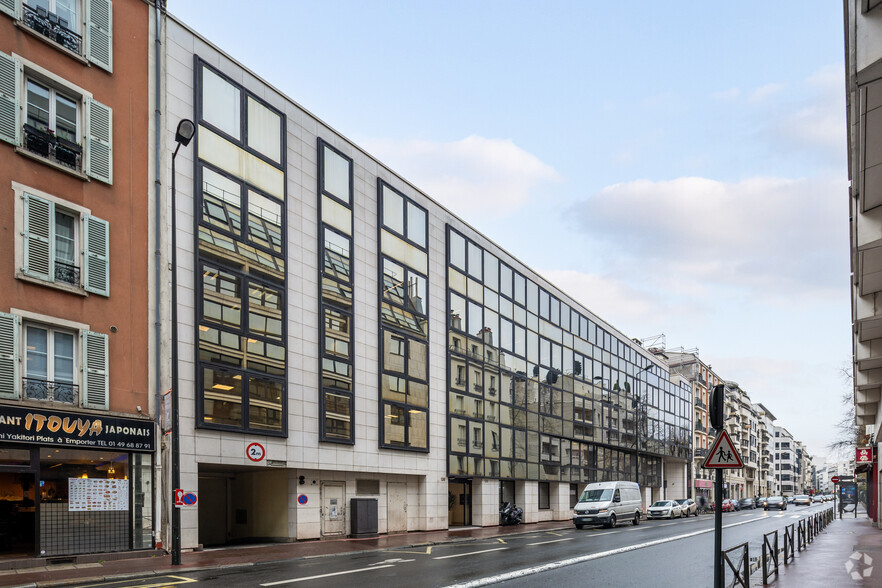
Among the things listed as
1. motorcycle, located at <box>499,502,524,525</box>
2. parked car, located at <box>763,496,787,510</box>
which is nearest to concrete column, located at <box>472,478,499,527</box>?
motorcycle, located at <box>499,502,524,525</box>

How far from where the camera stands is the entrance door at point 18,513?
15.8 m

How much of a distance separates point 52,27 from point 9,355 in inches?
310

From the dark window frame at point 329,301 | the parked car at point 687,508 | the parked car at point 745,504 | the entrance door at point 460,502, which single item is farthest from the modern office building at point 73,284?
the parked car at point 745,504

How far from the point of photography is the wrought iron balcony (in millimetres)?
17250

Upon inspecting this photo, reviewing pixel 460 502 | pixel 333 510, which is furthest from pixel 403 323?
pixel 460 502

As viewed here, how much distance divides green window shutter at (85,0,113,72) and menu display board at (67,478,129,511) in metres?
10.2

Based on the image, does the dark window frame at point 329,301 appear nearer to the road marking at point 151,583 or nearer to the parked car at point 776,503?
the road marking at point 151,583

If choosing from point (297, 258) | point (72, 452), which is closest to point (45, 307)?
point (72, 452)

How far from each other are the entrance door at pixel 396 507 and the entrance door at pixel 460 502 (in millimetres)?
5534

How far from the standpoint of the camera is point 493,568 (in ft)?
51.7

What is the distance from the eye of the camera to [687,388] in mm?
76562

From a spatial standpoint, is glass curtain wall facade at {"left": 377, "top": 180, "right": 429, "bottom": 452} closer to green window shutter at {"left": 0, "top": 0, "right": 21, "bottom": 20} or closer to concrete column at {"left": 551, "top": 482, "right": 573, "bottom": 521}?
green window shutter at {"left": 0, "top": 0, "right": 21, "bottom": 20}

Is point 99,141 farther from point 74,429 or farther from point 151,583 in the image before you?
point 151,583

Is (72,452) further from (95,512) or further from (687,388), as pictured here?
(687,388)
